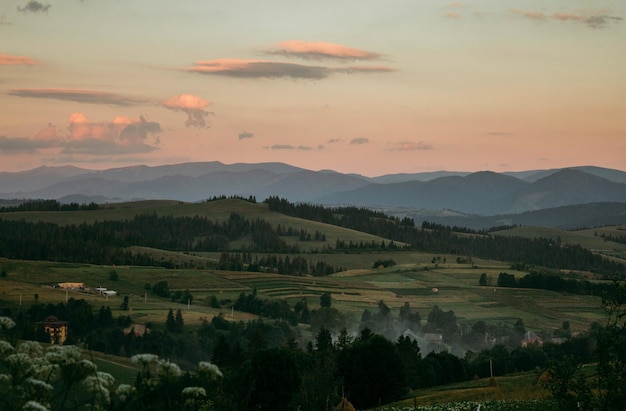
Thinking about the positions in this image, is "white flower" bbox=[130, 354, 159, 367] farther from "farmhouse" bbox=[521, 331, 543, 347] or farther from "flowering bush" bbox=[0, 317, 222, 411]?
"farmhouse" bbox=[521, 331, 543, 347]

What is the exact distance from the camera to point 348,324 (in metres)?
191

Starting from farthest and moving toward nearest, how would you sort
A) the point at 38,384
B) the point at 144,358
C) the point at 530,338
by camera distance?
1. the point at 530,338
2. the point at 144,358
3. the point at 38,384

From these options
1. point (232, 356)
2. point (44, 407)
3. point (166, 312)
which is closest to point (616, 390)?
point (44, 407)

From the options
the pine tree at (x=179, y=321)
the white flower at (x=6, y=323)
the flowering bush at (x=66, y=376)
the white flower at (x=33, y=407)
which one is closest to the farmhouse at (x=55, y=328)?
the pine tree at (x=179, y=321)

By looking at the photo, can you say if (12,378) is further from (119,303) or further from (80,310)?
(119,303)

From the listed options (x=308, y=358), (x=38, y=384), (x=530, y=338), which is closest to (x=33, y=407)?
(x=38, y=384)

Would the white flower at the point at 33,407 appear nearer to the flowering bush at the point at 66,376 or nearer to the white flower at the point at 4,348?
the flowering bush at the point at 66,376

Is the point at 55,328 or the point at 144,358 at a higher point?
the point at 144,358

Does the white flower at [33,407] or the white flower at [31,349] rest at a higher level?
the white flower at [31,349]

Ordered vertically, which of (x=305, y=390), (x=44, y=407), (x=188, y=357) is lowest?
(x=188, y=357)

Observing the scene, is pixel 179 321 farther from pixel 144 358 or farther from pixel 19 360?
pixel 144 358

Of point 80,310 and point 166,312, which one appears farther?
point 166,312

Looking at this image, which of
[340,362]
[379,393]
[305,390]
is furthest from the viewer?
[340,362]

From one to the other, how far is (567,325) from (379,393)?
110m
